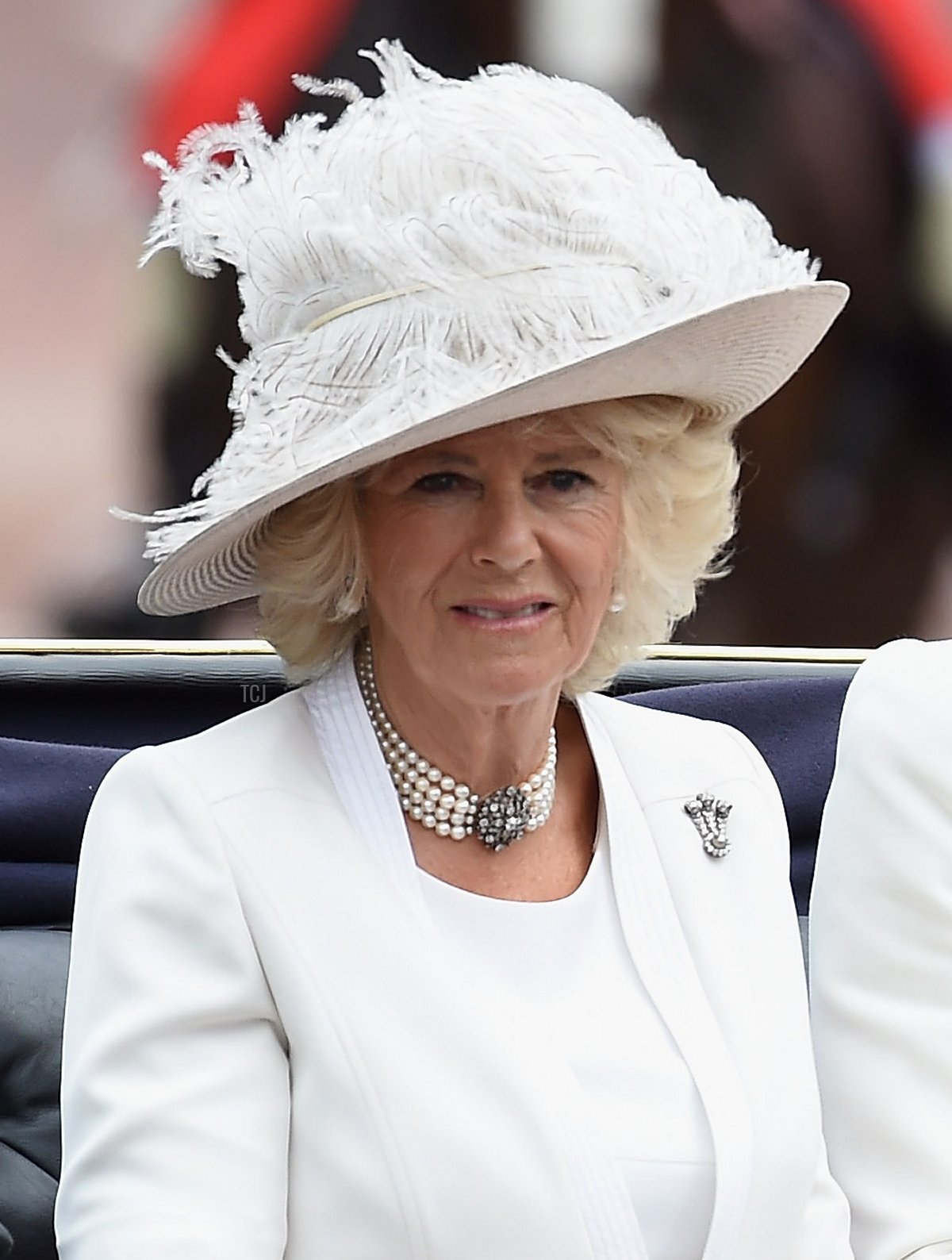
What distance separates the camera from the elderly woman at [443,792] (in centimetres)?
128

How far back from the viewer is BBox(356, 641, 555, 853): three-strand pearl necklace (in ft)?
4.83

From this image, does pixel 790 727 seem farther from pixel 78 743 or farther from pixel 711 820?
pixel 78 743

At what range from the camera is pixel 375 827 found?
4.65 feet

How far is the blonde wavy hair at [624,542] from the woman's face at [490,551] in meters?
0.02

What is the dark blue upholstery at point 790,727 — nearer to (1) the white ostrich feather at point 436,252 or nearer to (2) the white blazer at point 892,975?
(2) the white blazer at point 892,975

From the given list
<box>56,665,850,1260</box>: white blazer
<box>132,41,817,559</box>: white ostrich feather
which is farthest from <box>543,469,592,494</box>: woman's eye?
<box>56,665,850,1260</box>: white blazer

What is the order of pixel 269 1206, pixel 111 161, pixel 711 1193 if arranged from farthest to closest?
pixel 111 161, pixel 711 1193, pixel 269 1206

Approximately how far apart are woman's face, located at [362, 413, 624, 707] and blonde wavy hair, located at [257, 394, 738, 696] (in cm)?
2

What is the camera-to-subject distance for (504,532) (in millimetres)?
1383

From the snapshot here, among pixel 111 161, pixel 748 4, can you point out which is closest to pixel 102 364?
pixel 111 161

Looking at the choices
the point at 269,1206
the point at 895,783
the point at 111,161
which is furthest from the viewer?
the point at 111,161

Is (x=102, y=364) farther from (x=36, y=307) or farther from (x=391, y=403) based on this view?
(x=391, y=403)

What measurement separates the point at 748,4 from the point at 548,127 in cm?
111

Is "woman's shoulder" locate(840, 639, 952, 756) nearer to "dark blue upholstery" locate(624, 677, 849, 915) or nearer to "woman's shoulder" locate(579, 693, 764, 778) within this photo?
"woman's shoulder" locate(579, 693, 764, 778)
